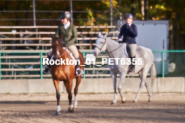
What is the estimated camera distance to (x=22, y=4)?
112 ft

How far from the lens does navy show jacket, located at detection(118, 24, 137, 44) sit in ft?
62.1

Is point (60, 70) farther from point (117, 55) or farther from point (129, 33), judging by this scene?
point (129, 33)

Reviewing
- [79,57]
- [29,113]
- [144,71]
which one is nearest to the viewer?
[29,113]

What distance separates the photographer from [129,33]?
19.0 m

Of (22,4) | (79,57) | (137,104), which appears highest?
(22,4)

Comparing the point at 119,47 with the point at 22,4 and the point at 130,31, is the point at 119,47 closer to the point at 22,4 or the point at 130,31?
the point at 130,31

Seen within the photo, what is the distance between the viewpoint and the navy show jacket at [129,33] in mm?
18938

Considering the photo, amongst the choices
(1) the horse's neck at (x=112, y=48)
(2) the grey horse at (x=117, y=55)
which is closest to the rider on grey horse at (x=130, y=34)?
(2) the grey horse at (x=117, y=55)

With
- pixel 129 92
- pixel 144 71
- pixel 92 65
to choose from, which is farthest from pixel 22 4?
pixel 144 71

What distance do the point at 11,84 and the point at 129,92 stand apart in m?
5.03

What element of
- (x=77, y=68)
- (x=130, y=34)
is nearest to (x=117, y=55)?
(x=130, y=34)

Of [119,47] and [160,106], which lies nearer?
[160,106]

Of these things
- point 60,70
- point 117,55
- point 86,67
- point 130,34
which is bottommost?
point 86,67

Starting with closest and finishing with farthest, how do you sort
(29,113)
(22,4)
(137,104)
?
1. (29,113)
2. (137,104)
3. (22,4)
